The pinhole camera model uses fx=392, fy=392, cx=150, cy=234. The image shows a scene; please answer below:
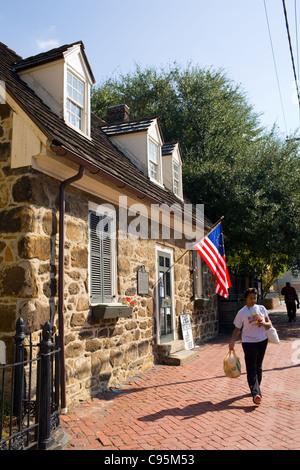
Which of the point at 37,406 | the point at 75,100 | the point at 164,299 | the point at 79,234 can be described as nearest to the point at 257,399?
the point at 37,406

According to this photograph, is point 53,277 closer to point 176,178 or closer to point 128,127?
point 128,127

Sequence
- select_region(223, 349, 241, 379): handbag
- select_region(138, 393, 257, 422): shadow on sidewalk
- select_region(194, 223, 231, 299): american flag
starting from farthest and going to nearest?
select_region(194, 223, 231, 299): american flag
select_region(223, 349, 241, 379): handbag
select_region(138, 393, 257, 422): shadow on sidewalk

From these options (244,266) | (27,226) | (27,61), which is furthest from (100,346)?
(244,266)

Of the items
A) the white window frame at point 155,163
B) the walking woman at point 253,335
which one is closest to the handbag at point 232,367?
the walking woman at point 253,335

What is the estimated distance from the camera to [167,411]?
17.9 feet

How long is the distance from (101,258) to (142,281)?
160 cm

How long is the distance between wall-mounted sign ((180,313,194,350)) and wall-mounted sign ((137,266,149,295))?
2.33m

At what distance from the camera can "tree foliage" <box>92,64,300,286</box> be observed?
44.7 feet

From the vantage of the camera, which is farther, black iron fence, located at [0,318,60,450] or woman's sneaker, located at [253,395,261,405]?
woman's sneaker, located at [253,395,261,405]

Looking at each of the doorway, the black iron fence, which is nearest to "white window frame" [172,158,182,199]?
the doorway

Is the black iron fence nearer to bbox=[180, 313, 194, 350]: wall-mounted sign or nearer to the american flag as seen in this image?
the american flag

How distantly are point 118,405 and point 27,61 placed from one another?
6.39 meters

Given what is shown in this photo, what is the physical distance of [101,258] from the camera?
6770 mm
